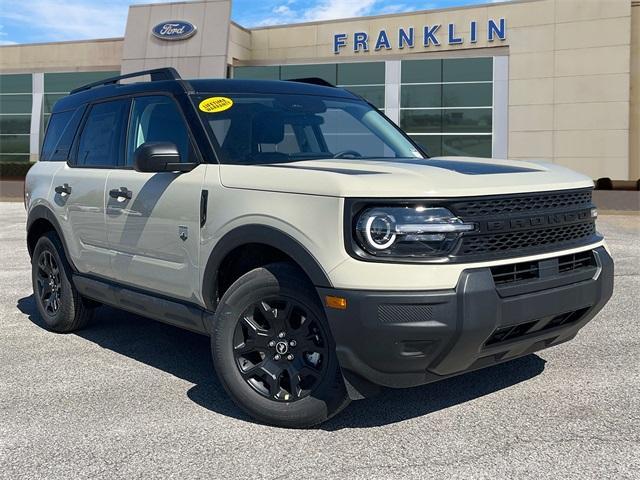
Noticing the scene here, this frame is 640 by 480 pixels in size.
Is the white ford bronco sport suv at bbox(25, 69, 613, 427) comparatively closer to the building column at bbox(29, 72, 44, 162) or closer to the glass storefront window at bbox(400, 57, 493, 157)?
the glass storefront window at bbox(400, 57, 493, 157)

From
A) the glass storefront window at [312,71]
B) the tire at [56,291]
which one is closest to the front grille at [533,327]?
the tire at [56,291]

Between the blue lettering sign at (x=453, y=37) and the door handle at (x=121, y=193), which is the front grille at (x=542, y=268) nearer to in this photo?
the door handle at (x=121, y=193)

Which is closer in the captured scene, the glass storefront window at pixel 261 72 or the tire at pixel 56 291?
the tire at pixel 56 291

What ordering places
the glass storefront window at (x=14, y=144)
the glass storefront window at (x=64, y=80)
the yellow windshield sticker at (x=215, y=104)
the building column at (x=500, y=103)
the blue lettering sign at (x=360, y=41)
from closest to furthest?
the yellow windshield sticker at (x=215, y=104) → the building column at (x=500, y=103) → the blue lettering sign at (x=360, y=41) → the glass storefront window at (x=64, y=80) → the glass storefront window at (x=14, y=144)

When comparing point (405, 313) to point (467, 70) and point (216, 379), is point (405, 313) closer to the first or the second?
point (216, 379)

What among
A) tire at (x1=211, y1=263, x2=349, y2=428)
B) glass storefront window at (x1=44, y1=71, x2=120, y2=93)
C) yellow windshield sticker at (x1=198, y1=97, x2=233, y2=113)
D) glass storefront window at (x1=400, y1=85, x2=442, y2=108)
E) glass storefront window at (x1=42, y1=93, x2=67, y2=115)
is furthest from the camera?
glass storefront window at (x1=42, y1=93, x2=67, y2=115)

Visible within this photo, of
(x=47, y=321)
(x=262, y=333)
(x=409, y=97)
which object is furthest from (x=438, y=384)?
(x=409, y=97)

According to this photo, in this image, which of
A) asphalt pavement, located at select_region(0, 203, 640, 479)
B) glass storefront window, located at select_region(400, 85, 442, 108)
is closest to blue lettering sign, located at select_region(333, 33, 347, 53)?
glass storefront window, located at select_region(400, 85, 442, 108)

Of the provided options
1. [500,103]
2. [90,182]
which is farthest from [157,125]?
[500,103]

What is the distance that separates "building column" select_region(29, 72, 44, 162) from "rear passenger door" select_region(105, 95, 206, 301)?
38.7 m

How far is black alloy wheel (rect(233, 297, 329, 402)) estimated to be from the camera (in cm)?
344

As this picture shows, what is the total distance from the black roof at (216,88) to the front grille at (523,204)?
73.7 inches

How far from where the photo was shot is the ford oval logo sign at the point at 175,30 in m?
37.3

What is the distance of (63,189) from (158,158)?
173cm
